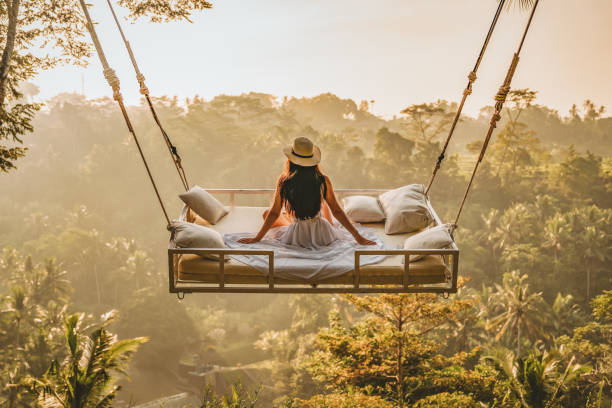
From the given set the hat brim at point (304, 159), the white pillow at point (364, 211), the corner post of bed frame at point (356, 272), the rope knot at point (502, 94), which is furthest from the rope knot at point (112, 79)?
the rope knot at point (502, 94)

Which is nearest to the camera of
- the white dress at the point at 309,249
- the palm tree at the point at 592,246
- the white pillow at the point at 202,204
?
the white dress at the point at 309,249

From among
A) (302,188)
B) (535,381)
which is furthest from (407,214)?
(535,381)

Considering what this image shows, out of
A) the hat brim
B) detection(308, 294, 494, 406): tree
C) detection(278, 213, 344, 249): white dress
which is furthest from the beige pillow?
detection(308, 294, 494, 406): tree

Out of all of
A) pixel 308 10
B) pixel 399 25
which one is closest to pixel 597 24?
pixel 399 25

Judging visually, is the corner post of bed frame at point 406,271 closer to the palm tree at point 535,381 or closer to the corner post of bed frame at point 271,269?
the corner post of bed frame at point 271,269

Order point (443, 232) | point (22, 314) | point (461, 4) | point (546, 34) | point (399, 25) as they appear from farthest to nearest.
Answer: point (399, 25) < point (461, 4) < point (546, 34) < point (22, 314) < point (443, 232)

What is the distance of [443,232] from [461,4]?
32.5 metres

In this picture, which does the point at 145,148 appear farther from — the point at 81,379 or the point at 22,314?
the point at 81,379

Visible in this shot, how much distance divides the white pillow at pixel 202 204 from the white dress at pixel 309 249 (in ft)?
1.74

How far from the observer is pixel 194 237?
3576 mm

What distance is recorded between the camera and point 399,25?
34.4 meters

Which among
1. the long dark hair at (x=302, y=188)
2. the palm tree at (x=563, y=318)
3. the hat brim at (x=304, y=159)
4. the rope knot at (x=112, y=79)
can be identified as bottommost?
the palm tree at (x=563, y=318)

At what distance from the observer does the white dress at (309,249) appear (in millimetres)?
3510

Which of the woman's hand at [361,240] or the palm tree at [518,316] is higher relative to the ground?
the woman's hand at [361,240]
